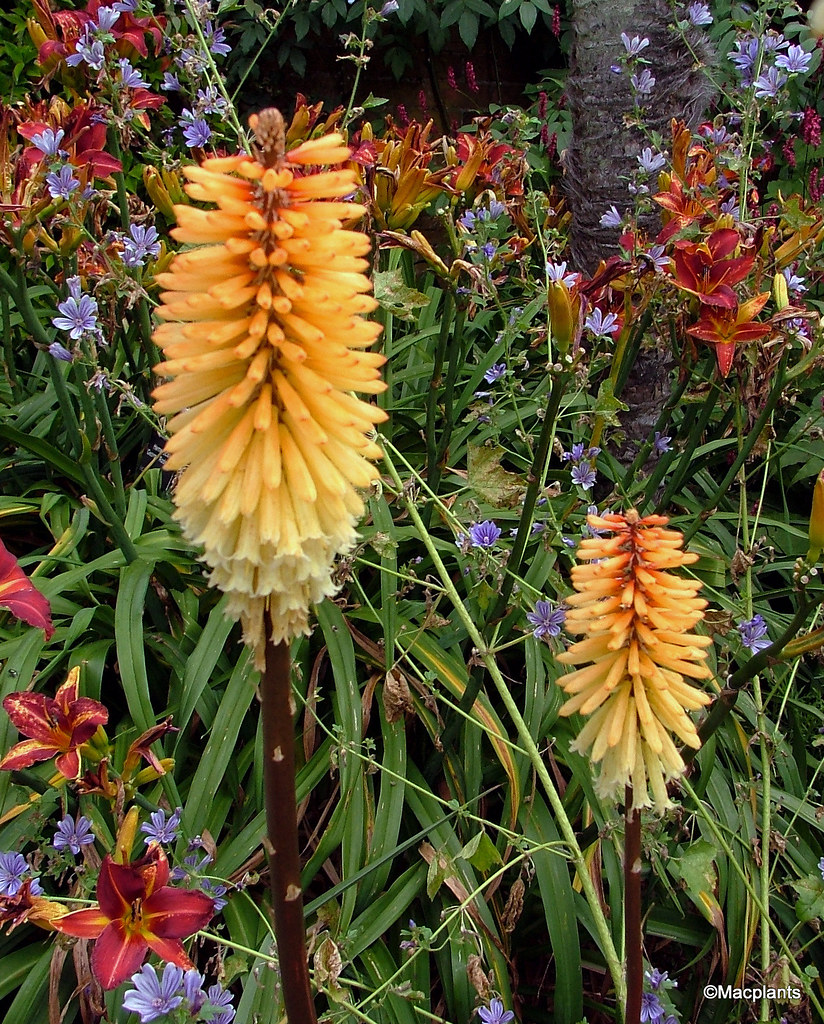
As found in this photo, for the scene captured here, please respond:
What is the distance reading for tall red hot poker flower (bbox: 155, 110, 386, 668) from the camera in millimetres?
936

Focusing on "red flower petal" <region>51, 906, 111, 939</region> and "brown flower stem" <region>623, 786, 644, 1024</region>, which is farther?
"red flower petal" <region>51, 906, 111, 939</region>

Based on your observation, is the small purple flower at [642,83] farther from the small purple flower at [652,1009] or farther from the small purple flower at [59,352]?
the small purple flower at [652,1009]

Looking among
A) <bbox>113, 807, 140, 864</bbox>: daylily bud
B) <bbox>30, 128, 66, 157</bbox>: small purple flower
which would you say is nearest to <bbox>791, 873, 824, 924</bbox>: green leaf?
<bbox>113, 807, 140, 864</bbox>: daylily bud

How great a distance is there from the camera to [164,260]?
98.0 inches

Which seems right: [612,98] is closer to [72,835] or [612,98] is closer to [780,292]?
[780,292]

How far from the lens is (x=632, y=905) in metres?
1.32

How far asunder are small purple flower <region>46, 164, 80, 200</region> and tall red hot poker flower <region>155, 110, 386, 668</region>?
1292 mm

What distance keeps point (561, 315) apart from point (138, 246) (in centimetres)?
122

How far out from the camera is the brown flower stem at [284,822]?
3.40ft

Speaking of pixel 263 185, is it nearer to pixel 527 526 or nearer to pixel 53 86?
pixel 527 526

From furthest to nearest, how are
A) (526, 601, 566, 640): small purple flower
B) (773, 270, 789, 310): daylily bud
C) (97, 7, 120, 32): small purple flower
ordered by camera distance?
(97, 7, 120, 32): small purple flower
(773, 270, 789, 310): daylily bud
(526, 601, 566, 640): small purple flower

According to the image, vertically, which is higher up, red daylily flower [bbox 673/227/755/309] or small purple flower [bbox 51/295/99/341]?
red daylily flower [bbox 673/227/755/309]

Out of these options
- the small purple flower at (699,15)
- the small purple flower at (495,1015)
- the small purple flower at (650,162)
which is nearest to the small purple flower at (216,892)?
the small purple flower at (495,1015)

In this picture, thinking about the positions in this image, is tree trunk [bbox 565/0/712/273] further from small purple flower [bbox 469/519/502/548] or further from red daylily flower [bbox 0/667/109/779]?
red daylily flower [bbox 0/667/109/779]
